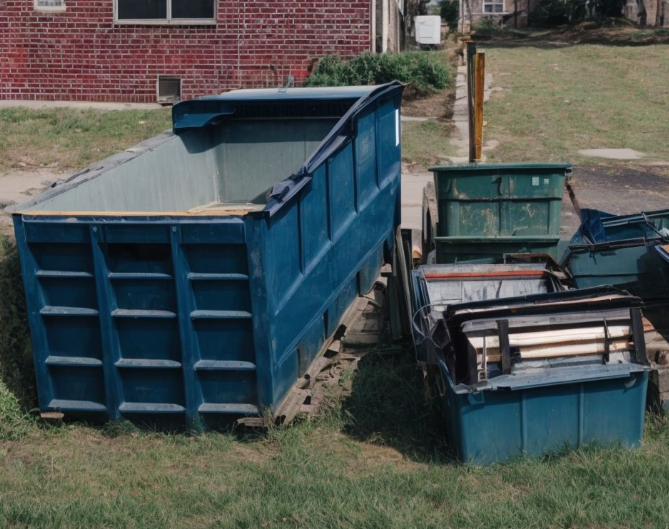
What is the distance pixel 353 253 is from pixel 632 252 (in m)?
2.09

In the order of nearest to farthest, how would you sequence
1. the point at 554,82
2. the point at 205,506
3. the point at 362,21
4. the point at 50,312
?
the point at 205,506
the point at 50,312
the point at 362,21
the point at 554,82

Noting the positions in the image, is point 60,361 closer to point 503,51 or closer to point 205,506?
point 205,506

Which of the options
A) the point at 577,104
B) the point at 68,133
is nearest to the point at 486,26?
the point at 577,104

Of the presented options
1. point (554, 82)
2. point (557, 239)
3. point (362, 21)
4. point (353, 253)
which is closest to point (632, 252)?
Answer: point (557, 239)

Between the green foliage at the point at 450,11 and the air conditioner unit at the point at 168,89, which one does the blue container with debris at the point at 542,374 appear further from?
the green foliage at the point at 450,11

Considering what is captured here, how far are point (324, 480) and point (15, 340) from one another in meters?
2.45

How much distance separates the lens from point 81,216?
18.7ft

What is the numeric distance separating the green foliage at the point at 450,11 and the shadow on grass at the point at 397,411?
38.0m

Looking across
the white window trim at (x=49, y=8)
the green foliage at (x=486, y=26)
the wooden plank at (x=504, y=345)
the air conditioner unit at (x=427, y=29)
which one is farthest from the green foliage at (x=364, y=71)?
the green foliage at (x=486, y=26)

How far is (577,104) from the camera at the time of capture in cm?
1862

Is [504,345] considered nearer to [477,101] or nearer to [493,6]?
[477,101]

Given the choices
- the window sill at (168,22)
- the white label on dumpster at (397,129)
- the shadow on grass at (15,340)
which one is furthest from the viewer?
the window sill at (168,22)

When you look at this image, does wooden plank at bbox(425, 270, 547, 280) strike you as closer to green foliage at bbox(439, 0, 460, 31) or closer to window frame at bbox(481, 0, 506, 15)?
green foliage at bbox(439, 0, 460, 31)

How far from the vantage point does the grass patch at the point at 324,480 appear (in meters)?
4.72
